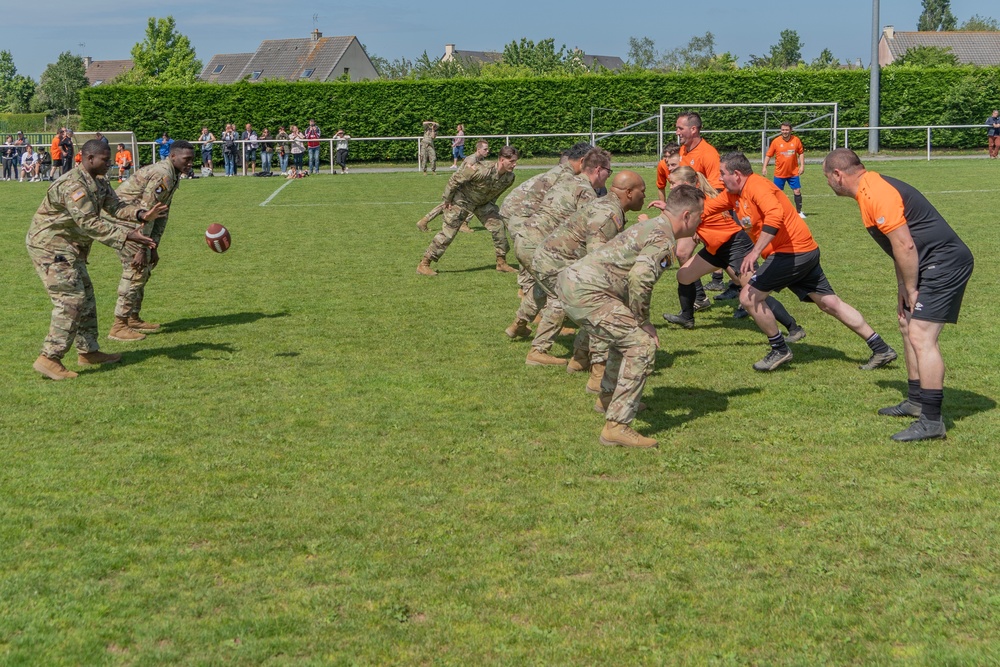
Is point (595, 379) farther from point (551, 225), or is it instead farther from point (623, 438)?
point (551, 225)

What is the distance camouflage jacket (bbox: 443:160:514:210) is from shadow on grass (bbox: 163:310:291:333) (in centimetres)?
334

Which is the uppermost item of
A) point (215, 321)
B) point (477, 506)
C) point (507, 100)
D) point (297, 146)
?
point (507, 100)

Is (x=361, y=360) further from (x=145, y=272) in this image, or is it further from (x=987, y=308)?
(x=987, y=308)

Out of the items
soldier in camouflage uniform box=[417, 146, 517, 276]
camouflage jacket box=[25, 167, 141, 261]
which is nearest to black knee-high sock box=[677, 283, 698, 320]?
soldier in camouflage uniform box=[417, 146, 517, 276]

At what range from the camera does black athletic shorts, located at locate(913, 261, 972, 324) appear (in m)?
7.23

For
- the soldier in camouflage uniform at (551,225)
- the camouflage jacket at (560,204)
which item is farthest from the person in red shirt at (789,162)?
the camouflage jacket at (560,204)

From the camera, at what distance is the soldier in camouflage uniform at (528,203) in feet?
34.5

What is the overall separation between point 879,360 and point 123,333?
759 cm

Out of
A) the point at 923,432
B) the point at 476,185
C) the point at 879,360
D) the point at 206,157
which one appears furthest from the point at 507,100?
the point at 923,432

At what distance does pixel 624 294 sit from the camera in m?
7.53

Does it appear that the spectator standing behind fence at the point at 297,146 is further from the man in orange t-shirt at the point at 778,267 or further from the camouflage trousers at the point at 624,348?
the camouflage trousers at the point at 624,348

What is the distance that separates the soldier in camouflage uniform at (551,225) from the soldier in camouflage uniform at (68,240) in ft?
11.6

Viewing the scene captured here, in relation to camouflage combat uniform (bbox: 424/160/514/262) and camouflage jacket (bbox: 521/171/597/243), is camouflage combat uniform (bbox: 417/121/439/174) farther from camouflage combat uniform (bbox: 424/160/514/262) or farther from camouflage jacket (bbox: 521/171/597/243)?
camouflage jacket (bbox: 521/171/597/243)

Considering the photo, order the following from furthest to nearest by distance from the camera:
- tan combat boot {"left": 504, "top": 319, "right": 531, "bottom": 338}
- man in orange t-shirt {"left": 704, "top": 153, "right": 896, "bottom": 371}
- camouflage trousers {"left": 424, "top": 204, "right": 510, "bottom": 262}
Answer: camouflage trousers {"left": 424, "top": 204, "right": 510, "bottom": 262}
tan combat boot {"left": 504, "top": 319, "right": 531, "bottom": 338}
man in orange t-shirt {"left": 704, "top": 153, "right": 896, "bottom": 371}
